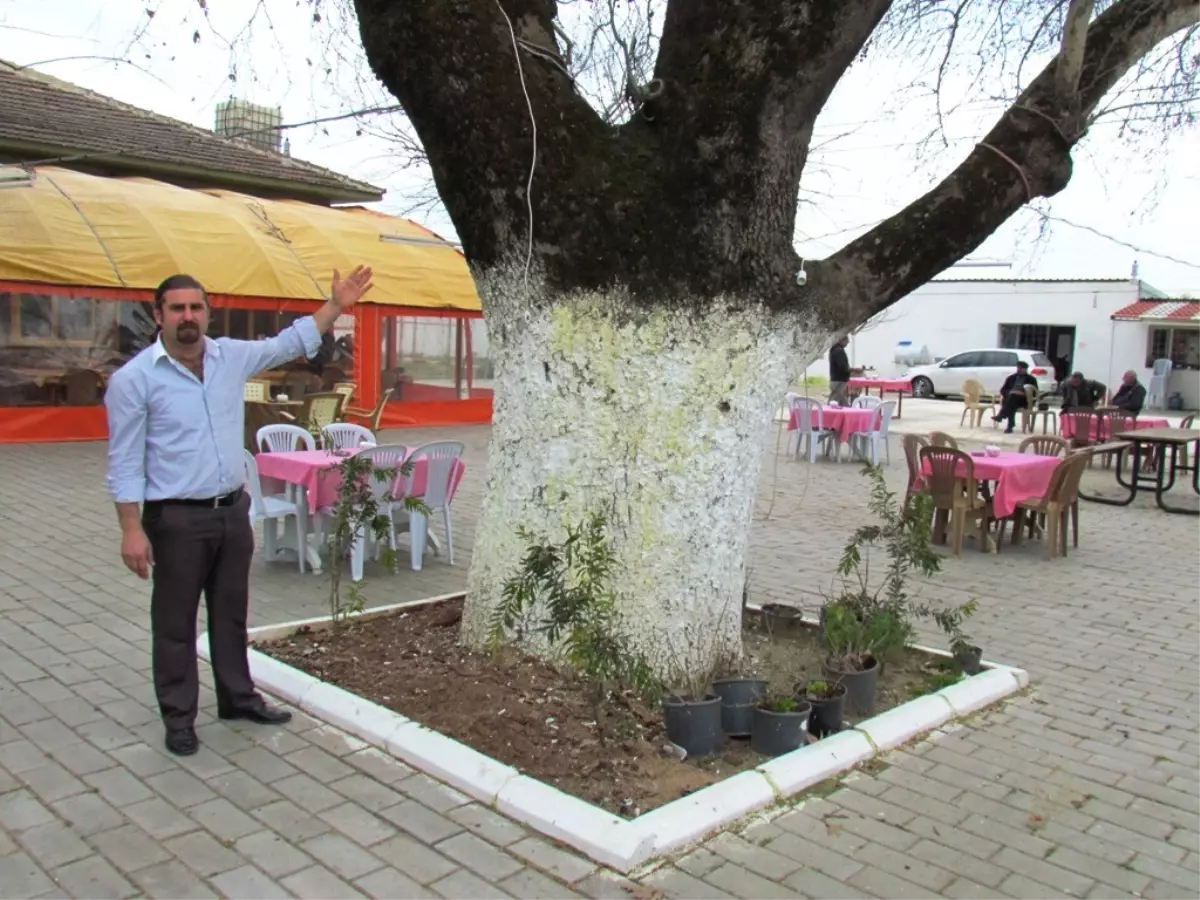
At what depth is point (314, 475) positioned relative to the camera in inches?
287

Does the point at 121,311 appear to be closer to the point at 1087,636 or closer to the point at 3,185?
the point at 3,185

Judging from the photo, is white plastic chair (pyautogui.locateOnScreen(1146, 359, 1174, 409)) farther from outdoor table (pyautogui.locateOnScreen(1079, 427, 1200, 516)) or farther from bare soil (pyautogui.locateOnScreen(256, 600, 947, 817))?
bare soil (pyautogui.locateOnScreen(256, 600, 947, 817))

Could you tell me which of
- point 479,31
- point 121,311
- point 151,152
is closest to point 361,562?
point 479,31

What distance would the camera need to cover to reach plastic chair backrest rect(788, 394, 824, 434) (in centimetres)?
1526

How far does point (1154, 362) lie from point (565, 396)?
32282mm

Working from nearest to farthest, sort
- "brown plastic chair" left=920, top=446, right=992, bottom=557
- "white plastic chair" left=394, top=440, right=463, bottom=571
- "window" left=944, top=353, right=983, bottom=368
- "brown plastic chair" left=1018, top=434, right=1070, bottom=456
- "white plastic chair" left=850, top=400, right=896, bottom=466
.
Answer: "white plastic chair" left=394, top=440, right=463, bottom=571
"brown plastic chair" left=920, top=446, right=992, bottom=557
"brown plastic chair" left=1018, top=434, right=1070, bottom=456
"white plastic chair" left=850, top=400, right=896, bottom=466
"window" left=944, top=353, right=983, bottom=368

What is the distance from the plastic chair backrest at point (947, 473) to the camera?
8.95m

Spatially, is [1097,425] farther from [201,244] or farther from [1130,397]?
[201,244]

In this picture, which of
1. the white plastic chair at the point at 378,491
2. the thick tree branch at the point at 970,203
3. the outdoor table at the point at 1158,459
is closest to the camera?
the thick tree branch at the point at 970,203

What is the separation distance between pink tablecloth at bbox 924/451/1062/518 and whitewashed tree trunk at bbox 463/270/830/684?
4.95 metres

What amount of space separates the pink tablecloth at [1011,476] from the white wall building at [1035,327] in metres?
23.1

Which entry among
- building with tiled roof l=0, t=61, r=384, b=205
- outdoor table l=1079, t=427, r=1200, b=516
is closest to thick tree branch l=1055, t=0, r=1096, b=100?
outdoor table l=1079, t=427, r=1200, b=516

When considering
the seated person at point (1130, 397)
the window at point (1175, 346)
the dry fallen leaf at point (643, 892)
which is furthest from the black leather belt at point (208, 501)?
the window at point (1175, 346)

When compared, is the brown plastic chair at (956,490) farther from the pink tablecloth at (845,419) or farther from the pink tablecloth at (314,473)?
the pink tablecloth at (845,419)
